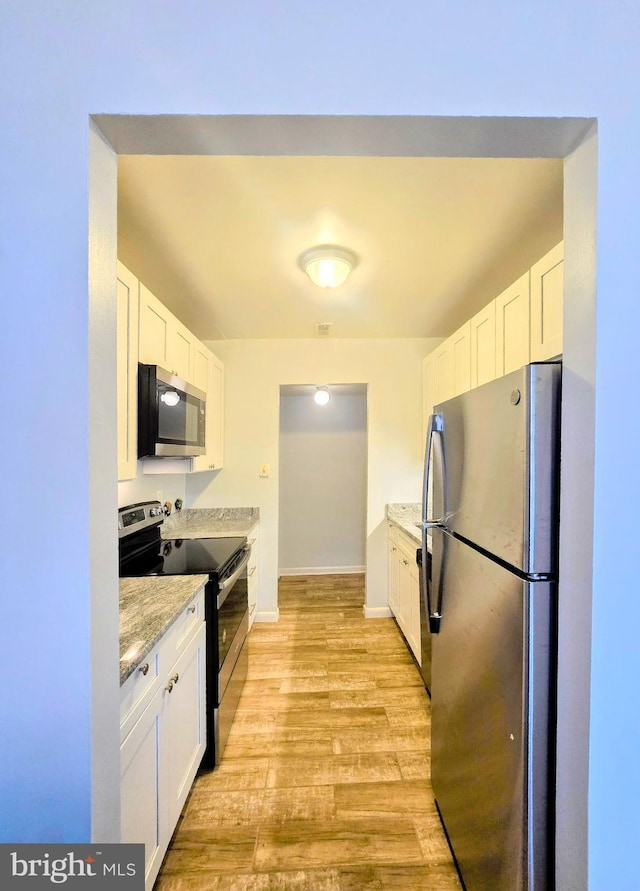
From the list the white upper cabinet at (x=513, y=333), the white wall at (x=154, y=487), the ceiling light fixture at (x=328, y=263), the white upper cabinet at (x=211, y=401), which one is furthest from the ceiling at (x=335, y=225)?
the white wall at (x=154, y=487)

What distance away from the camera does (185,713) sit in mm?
1482

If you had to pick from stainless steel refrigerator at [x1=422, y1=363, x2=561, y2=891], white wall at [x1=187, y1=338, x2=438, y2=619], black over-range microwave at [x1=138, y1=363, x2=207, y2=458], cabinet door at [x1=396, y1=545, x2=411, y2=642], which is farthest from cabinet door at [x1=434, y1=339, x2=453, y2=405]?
black over-range microwave at [x1=138, y1=363, x2=207, y2=458]

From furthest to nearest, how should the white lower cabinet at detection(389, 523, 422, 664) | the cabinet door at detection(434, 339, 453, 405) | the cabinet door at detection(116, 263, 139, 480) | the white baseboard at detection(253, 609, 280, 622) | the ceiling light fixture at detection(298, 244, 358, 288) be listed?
the white baseboard at detection(253, 609, 280, 622) → the cabinet door at detection(434, 339, 453, 405) → the white lower cabinet at detection(389, 523, 422, 664) → the ceiling light fixture at detection(298, 244, 358, 288) → the cabinet door at detection(116, 263, 139, 480)

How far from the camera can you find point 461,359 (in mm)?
2455

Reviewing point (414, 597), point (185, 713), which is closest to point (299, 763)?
point (185, 713)

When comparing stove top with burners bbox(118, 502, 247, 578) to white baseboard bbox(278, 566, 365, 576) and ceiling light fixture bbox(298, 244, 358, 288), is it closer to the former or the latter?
ceiling light fixture bbox(298, 244, 358, 288)

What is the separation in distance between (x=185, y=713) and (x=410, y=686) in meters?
1.51

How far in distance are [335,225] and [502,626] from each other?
5.40 feet

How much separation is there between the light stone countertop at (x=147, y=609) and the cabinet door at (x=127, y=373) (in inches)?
18.5

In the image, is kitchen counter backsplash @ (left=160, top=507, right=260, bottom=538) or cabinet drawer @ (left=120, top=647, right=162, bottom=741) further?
kitchen counter backsplash @ (left=160, top=507, right=260, bottom=538)

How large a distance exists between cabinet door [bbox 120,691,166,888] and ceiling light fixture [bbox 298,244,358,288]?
1.93 m

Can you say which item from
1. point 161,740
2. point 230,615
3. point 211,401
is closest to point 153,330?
point 211,401

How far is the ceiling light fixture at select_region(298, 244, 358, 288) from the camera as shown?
1.87 m
